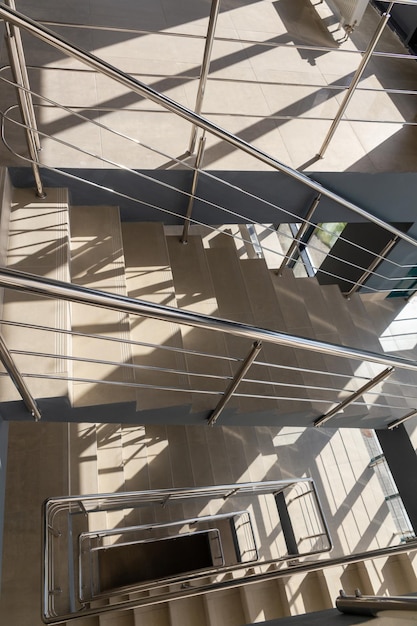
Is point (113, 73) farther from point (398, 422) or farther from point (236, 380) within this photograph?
point (398, 422)

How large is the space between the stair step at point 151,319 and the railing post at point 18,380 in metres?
0.36

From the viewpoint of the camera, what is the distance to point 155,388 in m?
1.24

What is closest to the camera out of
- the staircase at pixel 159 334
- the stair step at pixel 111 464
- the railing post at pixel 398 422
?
the staircase at pixel 159 334

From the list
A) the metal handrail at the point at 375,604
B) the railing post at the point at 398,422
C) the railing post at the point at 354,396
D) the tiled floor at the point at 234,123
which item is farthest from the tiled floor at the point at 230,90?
the metal handrail at the point at 375,604

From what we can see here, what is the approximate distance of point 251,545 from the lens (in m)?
2.84

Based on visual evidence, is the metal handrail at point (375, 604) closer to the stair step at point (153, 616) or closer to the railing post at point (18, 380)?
the railing post at point (18, 380)

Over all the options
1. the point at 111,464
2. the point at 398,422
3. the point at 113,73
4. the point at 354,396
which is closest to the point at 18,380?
the point at 113,73

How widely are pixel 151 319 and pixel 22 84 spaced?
822 millimetres

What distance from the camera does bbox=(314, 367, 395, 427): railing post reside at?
1435mm

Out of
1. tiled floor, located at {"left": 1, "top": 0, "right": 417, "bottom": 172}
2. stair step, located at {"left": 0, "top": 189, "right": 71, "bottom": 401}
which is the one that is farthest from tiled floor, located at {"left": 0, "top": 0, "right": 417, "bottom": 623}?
stair step, located at {"left": 0, "top": 189, "right": 71, "bottom": 401}

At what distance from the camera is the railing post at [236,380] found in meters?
1.11

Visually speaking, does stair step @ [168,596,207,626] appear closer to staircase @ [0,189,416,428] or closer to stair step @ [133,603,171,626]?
stair step @ [133,603,171,626]

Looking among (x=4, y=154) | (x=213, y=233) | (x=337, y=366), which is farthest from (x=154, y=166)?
(x=213, y=233)

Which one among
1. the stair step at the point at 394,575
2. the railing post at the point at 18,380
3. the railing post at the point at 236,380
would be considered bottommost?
the stair step at the point at 394,575
